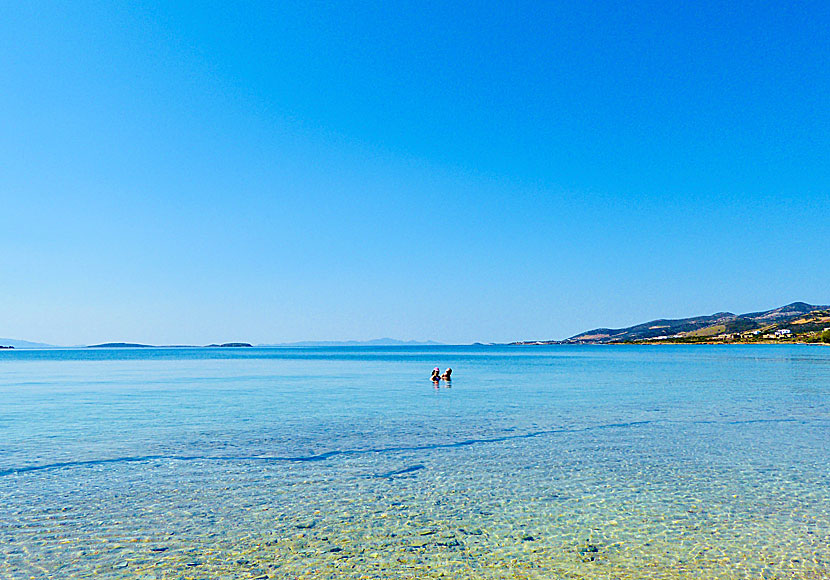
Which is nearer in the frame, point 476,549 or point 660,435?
point 476,549

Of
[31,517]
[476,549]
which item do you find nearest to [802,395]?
[476,549]

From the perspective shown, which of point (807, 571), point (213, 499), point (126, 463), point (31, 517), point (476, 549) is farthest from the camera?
point (126, 463)

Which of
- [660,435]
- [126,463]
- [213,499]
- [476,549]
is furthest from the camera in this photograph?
[660,435]

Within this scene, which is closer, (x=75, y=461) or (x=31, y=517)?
(x=31, y=517)

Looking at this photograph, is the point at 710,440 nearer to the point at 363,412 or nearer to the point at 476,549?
the point at 476,549

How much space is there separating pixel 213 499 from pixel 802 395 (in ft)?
117

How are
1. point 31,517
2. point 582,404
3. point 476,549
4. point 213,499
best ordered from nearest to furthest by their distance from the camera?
point 476,549, point 31,517, point 213,499, point 582,404

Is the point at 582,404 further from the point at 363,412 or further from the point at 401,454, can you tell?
the point at 401,454

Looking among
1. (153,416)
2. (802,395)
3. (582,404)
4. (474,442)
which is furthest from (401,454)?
(802,395)

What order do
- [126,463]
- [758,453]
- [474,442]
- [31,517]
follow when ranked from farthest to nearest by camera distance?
[474,442], [758,453], [126,463], [31,517]

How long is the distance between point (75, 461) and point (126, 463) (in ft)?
5.42

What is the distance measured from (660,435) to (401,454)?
388 inches

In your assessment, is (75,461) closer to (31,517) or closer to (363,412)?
(31,517)

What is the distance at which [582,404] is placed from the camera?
30.6 m
